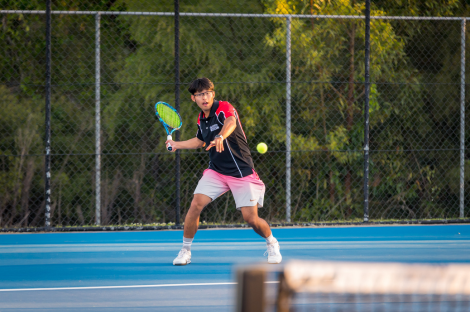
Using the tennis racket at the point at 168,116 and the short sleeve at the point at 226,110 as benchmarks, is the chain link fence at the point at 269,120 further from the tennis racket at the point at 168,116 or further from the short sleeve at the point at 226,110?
the short sleeve at the point at 226,110

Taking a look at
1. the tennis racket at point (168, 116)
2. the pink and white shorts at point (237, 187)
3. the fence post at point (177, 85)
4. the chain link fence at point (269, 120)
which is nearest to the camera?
the pink and white shorts at point (237, 187)

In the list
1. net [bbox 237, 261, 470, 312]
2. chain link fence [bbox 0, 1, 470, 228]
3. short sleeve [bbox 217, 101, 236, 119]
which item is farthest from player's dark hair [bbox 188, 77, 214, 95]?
chain link fence [bbox 0, 1, 470, 228]

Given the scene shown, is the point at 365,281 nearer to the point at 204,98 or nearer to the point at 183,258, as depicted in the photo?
the point at 204,98

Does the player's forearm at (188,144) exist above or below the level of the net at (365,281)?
above

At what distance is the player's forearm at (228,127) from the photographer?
15.7 ft

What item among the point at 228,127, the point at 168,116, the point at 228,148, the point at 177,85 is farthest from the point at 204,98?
the point at 177,85

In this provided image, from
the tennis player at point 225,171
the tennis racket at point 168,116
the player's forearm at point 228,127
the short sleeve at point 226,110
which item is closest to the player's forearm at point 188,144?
the tennis player at point 225,171

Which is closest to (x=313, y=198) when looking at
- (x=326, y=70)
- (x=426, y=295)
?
(x=326, y=70)

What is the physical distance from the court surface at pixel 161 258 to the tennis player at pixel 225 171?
0.40 metres

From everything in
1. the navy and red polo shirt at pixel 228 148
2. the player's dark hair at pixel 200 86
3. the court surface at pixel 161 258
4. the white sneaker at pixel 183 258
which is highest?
the player's dark hair at pixel 200 86

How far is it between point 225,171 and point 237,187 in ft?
0.56

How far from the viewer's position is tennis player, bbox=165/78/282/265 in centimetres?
507

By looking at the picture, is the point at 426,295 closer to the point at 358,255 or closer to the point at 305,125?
the point at 358,255

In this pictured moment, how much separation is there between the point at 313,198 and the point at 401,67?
2669mm
